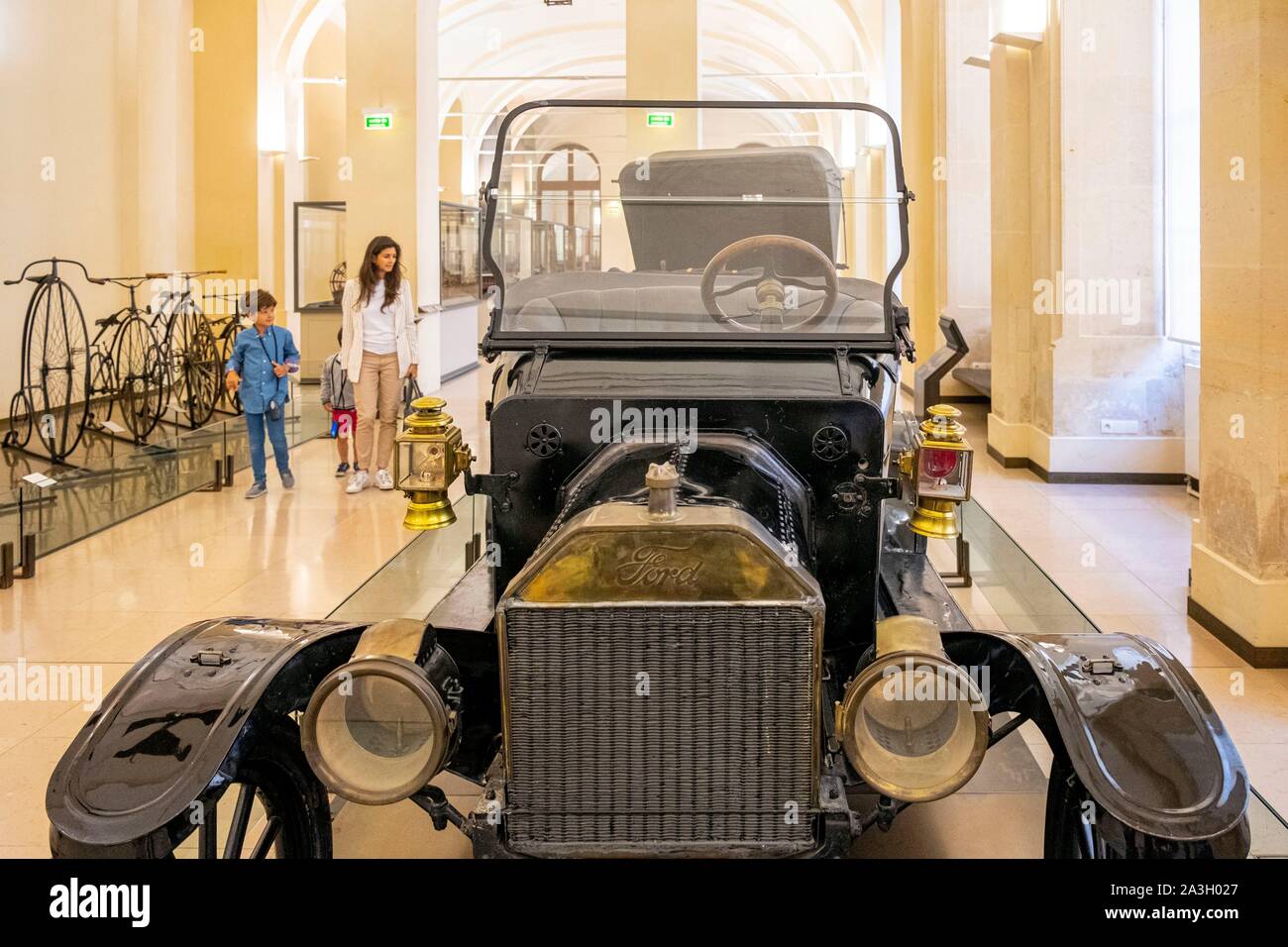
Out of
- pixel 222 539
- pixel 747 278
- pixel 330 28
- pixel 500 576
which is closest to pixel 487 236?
pixel 747 278

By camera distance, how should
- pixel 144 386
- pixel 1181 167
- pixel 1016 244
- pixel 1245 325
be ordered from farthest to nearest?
pixel 144 386, pixel 1016 244, pixel 1181 167, pixel 1245 325

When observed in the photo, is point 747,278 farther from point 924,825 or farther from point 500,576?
point 924,825

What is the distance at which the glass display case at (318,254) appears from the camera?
18500 mm

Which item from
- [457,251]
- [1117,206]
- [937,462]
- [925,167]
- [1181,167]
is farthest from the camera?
[457,251]

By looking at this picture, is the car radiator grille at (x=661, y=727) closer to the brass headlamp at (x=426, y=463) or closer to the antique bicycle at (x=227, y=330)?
the brass headlamp at (x=426, y=463)

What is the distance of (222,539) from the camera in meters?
8.09

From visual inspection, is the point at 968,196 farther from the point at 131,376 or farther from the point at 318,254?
the point at 318,254

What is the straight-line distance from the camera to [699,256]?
14.5ft

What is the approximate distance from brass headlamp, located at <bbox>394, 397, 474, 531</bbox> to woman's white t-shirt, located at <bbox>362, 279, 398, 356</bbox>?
5806 millimetres

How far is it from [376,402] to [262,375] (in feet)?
2.98

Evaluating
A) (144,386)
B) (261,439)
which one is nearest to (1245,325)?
(261,439)

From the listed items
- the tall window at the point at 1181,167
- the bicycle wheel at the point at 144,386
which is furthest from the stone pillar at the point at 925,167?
the bicycle wheel at the point at 144,386
